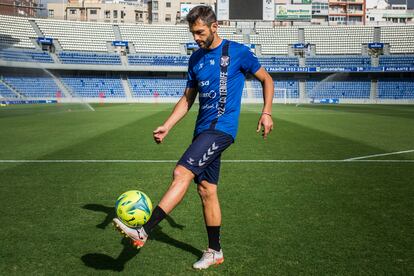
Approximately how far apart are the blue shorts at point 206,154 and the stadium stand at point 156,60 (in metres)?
57.6

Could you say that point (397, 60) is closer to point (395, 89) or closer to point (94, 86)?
point (395, 89)

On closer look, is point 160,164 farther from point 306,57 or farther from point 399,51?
point 399,51

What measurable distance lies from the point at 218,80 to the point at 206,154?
73 centimetres

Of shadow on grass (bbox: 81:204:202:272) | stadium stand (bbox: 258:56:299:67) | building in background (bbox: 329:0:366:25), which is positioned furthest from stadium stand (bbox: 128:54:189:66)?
shadow on grass (bbox: 81:204:202:272)

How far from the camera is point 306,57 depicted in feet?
203

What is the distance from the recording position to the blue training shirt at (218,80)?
4121 mm

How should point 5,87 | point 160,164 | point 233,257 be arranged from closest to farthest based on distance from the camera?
point 233,257
point 160,164
point 5,87

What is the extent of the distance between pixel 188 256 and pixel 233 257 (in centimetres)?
45

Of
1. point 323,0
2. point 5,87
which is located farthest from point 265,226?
point 323,0

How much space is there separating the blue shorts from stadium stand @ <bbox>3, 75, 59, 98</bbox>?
50390mm

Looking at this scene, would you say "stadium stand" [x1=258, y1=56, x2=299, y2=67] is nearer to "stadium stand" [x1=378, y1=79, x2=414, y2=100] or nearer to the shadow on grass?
"stadium stand" [x1=378, y1=79, x2=414, y2=100]

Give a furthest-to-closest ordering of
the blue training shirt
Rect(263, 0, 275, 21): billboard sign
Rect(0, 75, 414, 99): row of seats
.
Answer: Rect(0, 75, 414, 99): row of seats, Rect(263, 0, 275, 21): billboard sign, the blue training shirt

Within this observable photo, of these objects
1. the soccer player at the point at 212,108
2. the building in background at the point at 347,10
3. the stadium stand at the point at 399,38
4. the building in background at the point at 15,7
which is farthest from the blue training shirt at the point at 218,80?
the building in background at the point at 347,10

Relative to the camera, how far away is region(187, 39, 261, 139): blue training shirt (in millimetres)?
4121
